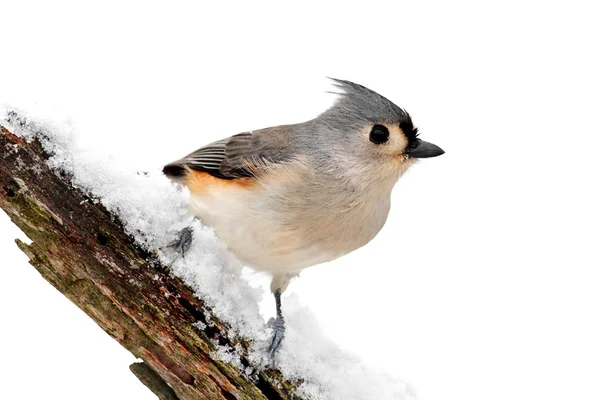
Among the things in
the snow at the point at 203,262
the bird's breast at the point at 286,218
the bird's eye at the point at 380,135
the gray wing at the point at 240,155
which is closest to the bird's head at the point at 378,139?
the bird's eye at the point at 380,135

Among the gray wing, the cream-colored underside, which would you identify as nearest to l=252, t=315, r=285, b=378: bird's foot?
the cream-colored underside

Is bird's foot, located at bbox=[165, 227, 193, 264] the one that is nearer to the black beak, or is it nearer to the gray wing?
the gray wing

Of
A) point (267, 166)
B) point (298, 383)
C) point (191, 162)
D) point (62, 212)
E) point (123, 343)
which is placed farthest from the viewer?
point (191, 162)

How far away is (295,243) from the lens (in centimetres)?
325

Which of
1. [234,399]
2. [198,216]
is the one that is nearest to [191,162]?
[198,216]

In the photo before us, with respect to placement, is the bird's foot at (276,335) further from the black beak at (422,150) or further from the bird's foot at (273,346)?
the black beak at (422,150)

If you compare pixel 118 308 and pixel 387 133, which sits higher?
pixel 387 133

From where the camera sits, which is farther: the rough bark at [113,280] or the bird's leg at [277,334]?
the bird's leg at [277,334]

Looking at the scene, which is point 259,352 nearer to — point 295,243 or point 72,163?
point 295,243

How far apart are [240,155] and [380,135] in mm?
781

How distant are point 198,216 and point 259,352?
33.5 inches

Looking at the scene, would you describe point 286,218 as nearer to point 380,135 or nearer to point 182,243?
point 182,243

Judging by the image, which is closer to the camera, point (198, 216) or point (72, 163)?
point (72, 163)

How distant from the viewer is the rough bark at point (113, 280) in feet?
8.95
